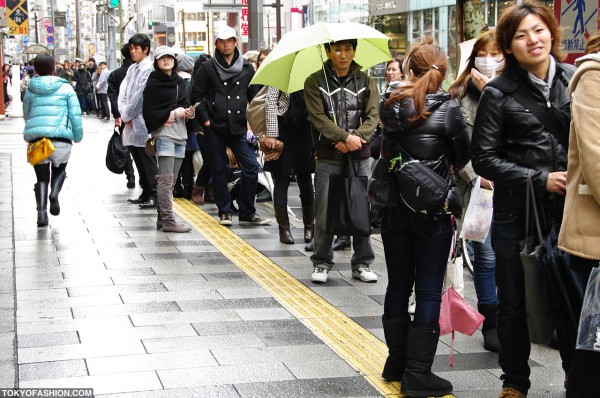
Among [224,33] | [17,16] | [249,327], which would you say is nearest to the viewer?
[249,327]

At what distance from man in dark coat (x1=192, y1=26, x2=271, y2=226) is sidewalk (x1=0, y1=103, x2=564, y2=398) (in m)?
0.70

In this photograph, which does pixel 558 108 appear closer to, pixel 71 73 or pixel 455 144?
pixel 455 144

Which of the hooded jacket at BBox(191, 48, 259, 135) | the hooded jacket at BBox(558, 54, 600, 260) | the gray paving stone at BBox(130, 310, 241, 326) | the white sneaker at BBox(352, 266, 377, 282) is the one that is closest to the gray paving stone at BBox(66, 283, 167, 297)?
the gray paving stone at BBox(130, 310, 241, 326)

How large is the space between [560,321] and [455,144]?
117cm

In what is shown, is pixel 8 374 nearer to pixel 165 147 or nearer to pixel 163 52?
pixel 165 147

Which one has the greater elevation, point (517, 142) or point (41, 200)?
point (517, 142)

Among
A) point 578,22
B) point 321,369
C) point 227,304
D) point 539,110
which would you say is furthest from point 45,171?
point 539,110

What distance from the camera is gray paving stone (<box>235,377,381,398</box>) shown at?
516 centimetres

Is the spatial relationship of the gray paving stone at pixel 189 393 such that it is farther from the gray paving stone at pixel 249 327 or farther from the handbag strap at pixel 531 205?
the handbag strap at pixel 531 205

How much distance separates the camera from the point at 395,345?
529 centimetres

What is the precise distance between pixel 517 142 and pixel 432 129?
1.84 feet

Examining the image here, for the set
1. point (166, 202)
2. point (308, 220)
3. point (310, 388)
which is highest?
point (166, 202)

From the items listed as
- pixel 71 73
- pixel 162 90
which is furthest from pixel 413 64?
pixel 71 73

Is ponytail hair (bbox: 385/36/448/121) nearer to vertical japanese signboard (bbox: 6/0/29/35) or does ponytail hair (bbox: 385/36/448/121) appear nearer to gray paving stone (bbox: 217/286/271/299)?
gray paving stone (bbox: 217/286/271/299)
